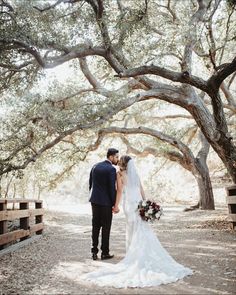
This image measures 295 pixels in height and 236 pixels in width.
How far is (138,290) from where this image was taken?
4.93 metres

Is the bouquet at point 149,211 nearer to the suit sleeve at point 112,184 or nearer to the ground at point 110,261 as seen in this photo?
the suit sleeve at point 112,184

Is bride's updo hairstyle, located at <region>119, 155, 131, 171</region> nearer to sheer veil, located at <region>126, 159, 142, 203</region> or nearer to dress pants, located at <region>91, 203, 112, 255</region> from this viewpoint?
sheer veil, located at <region>126, 159, 142, 203</region>

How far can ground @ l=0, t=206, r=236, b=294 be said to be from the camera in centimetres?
502

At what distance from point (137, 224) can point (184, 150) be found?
1058 centimetres

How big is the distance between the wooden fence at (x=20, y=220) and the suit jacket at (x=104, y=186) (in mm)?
1911

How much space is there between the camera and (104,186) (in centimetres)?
721

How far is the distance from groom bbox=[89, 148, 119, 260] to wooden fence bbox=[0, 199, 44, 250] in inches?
73.1

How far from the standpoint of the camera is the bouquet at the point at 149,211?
257 inches

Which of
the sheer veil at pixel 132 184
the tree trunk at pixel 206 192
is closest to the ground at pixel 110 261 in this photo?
the sheer veil at pixel 132 184

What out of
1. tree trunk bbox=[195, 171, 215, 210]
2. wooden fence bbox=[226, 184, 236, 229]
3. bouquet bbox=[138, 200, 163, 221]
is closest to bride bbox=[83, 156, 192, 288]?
bouquet bbox=[138, 200, 163, 221]

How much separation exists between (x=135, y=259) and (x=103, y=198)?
4.90 ft

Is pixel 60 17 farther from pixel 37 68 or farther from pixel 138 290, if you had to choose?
pixel 138 290

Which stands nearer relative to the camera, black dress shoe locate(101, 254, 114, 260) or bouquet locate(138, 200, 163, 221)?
bouquet locate(138, 200, 163, 221)

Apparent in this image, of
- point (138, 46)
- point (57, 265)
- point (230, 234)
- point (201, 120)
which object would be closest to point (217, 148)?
point (201, 120)
